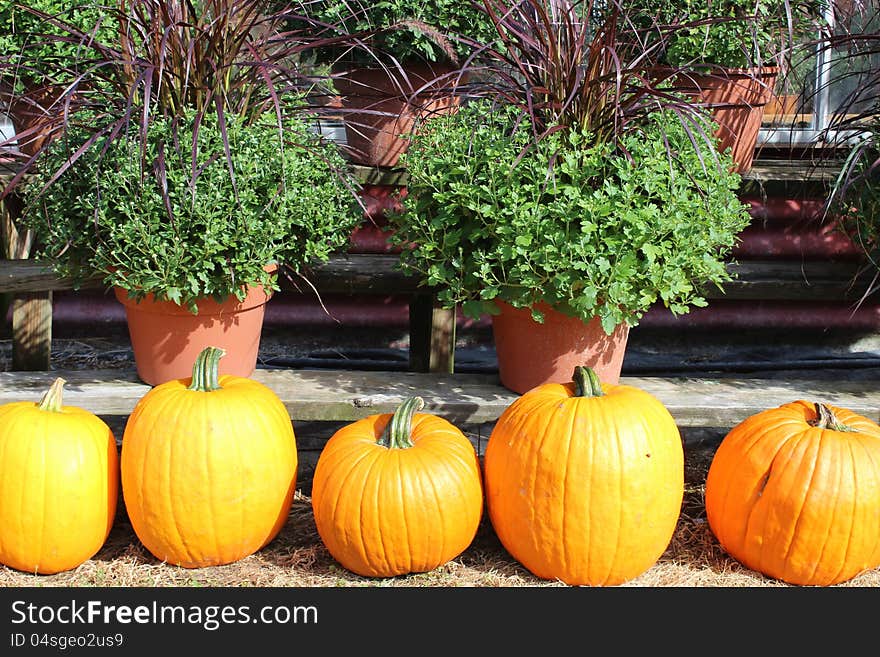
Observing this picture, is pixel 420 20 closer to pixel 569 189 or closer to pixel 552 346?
pixel 569 189

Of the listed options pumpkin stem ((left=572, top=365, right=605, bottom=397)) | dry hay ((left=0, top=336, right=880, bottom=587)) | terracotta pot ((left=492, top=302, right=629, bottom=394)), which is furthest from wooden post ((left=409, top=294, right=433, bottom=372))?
pumpkin stem ((left=572, top=365, right=605, bottom=397))

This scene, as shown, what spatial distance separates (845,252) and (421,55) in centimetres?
174

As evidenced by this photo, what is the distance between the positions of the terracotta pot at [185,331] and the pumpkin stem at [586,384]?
2.95 ft

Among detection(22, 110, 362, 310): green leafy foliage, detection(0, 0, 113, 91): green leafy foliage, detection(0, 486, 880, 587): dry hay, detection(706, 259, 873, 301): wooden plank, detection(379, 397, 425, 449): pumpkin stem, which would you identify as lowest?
detection(0, 486, 880, 587): dry hay

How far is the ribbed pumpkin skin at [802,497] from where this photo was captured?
2.20 metres

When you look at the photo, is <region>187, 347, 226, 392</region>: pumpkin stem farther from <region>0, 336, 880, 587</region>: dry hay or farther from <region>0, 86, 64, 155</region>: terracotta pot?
<region>0, 86, 64, 155</region>: terracotta pot

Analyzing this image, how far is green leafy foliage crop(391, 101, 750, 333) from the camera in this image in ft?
7.55

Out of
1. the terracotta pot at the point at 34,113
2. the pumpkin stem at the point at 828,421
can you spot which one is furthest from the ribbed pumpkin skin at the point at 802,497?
the terracotta pot at the point at 34,113

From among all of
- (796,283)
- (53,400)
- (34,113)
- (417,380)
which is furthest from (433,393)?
(34,113)

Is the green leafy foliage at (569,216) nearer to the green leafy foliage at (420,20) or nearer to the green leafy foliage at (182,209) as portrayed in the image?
the green leafy foliage at (182,209)

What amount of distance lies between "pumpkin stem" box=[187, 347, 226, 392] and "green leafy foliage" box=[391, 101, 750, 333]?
1.93ft

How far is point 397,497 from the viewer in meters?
2.21

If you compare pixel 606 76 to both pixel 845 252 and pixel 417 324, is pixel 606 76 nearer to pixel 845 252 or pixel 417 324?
pixel 417 324

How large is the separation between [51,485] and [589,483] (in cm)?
129
